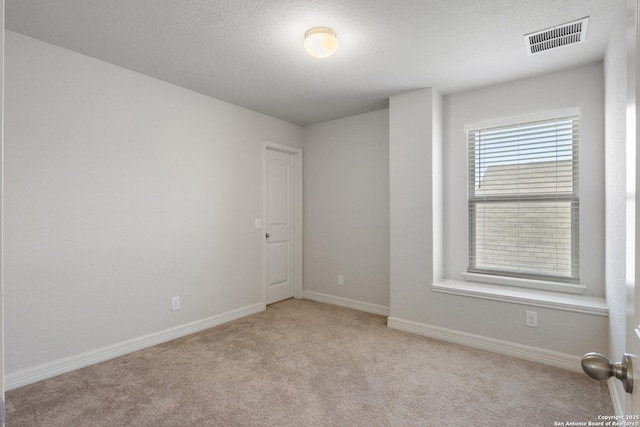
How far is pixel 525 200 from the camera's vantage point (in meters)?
3.10

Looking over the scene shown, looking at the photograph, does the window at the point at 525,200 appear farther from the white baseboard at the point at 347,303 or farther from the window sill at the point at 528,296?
the white baseboard at the point at 347,303

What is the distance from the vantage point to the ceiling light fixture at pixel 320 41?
2.23 meters

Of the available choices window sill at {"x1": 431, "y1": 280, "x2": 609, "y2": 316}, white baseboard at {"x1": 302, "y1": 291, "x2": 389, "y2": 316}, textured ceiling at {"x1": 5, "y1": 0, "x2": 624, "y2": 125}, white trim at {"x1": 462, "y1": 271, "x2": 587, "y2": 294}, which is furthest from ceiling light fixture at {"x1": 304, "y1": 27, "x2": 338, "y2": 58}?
white baseboard at {"x1": 302, "y1": 291, "x2": 389, "y2": 316}

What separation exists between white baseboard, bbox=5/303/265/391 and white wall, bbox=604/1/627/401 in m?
3.26

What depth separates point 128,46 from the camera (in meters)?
2.48

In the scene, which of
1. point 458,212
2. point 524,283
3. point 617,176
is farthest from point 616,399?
point 458,212

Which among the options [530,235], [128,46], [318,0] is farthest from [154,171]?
[530,235]

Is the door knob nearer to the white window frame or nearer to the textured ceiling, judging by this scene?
the textured ceiling

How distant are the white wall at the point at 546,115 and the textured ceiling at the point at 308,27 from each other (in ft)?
0.52

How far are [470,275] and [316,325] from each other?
1.66 meters

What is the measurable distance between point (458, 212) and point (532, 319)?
1168mm

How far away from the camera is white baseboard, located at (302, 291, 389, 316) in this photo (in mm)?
3952

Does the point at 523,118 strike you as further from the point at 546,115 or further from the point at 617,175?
the point at 617,175

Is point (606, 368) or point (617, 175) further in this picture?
point (617, 175)
